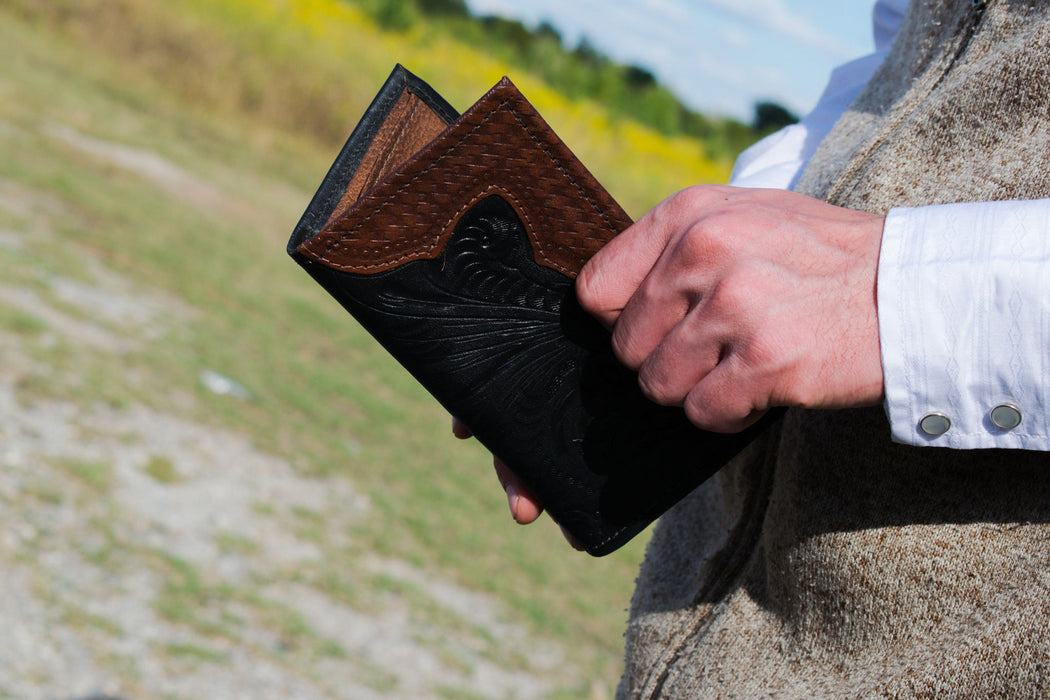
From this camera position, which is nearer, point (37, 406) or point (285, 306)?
point (37, 406)

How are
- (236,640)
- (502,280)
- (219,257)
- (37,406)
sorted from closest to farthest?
(502,280) < (236,640) < (37,406) < (219,257)

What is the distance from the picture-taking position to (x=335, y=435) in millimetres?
5957

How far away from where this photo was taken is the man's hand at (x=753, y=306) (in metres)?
0.90

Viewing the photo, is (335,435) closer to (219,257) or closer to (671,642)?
(219,257)

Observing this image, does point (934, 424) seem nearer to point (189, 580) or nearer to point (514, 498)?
point (514, 498)

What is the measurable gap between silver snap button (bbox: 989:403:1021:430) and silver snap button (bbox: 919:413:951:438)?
4 centimetres

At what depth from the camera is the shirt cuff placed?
841 millimetres

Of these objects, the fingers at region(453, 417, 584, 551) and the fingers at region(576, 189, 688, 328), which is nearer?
the fingers at region(576, 189, 688, 328)

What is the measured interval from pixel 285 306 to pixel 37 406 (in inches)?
131

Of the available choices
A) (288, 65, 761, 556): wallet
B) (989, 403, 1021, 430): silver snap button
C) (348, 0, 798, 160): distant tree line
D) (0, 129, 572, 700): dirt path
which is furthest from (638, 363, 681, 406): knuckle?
(348, 0, 798, 160): distant tree line

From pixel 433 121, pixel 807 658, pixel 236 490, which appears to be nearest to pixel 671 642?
pixel 807 658

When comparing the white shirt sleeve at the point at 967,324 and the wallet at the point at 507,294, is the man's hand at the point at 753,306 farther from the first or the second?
the wallet at the point at 507,294

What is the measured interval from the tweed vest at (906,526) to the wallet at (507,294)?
4.0 inches

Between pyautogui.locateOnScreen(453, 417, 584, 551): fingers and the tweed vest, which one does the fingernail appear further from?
the tweed vest
